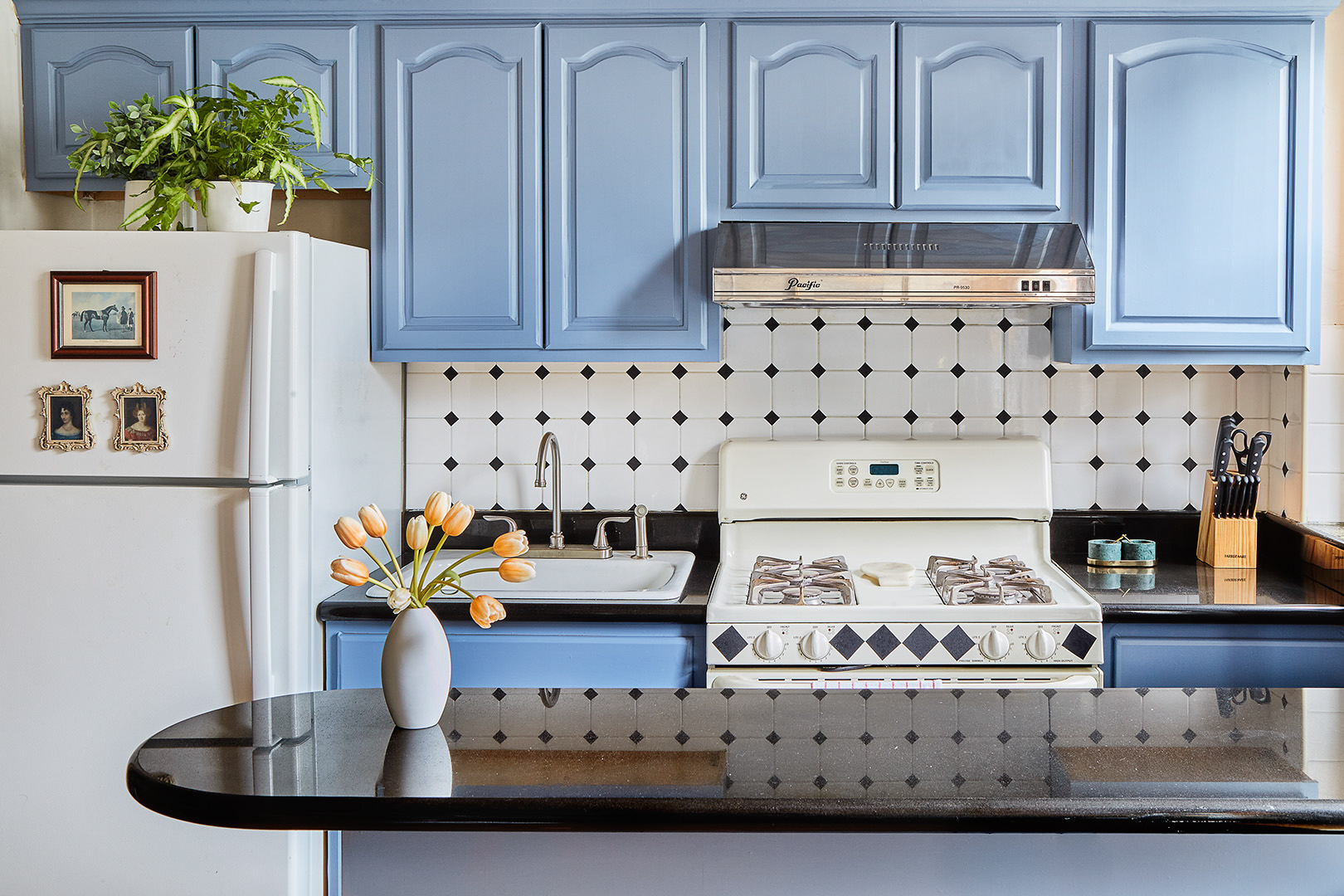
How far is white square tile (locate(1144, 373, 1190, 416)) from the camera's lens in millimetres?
3010

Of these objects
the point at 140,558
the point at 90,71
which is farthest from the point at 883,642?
the point at 90,71

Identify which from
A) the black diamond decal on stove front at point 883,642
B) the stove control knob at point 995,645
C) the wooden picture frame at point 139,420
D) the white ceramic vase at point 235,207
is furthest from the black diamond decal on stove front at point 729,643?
the white ceramic vase at point 235,207

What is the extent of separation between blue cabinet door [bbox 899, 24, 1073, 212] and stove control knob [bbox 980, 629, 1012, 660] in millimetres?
1030

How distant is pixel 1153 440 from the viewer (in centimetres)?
302

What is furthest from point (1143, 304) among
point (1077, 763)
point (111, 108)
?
point (111, 108)

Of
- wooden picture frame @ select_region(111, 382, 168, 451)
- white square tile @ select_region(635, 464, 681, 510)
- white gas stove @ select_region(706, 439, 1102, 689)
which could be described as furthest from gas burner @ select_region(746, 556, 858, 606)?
wooden picture frame @ select_region(111, 382, 168, 451)

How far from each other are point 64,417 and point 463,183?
3.40 feet

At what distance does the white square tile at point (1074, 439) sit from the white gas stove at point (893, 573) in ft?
0.38

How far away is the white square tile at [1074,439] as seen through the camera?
9.95 feet

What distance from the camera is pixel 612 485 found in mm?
3088

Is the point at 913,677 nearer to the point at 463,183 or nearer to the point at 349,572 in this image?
the point at 349,572

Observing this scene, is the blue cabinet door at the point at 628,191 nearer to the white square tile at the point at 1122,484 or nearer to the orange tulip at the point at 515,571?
the white square tile at the point at 1122,484

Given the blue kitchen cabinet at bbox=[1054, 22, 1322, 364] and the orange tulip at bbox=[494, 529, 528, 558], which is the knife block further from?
the orange tulip at bbox=[494, 529, 528, 558]

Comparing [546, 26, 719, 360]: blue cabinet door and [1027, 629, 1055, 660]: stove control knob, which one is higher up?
[546, 26, 719, 360]: blue cabinet door
